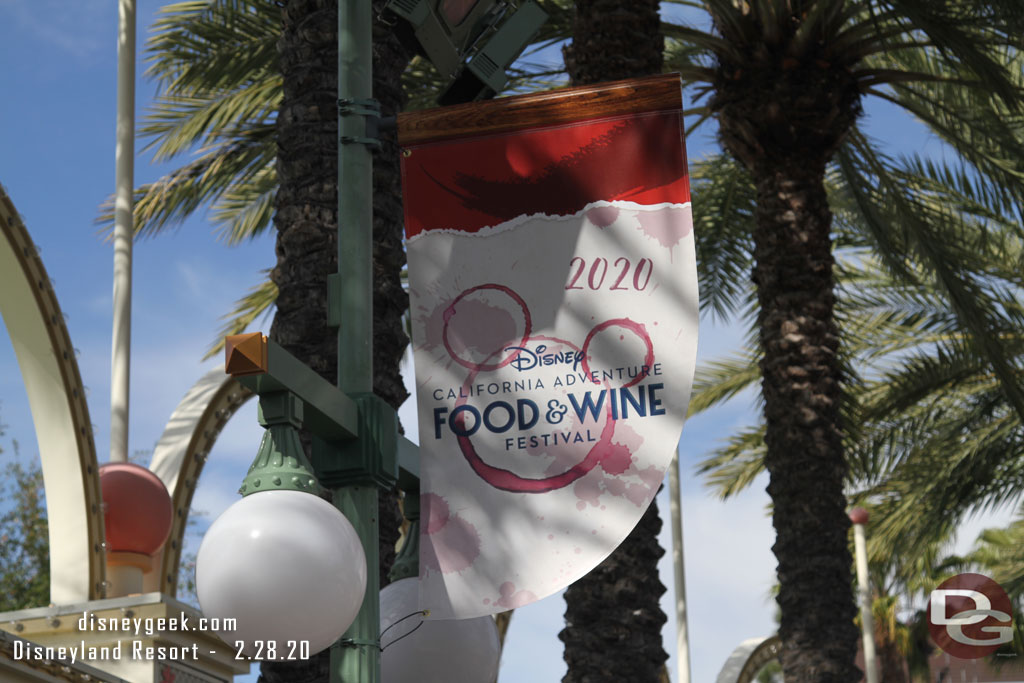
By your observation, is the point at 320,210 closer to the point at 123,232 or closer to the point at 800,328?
the point at 123,232

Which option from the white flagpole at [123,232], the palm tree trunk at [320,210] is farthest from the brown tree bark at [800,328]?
the palm tree trunk at [320,210]

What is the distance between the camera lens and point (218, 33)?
11344 millimetres

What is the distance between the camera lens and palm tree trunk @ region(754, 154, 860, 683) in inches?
389

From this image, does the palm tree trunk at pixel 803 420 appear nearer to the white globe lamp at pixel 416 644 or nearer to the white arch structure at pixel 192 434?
the white arch structure at pixel 192 434

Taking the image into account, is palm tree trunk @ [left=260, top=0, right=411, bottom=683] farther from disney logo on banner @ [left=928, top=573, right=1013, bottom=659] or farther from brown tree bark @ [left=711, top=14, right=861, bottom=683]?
disney logo on banner @ [left=928, top=573, right=1013, bottom=659]

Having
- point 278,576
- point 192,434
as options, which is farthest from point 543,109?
point 192,434

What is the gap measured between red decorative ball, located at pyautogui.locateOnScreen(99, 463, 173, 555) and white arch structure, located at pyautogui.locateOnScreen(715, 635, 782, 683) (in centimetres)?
1048

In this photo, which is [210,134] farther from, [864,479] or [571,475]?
[571,475]

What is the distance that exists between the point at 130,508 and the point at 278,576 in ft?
16.4

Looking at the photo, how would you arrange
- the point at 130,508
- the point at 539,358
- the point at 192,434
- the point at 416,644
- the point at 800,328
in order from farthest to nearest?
1. the point at 800,328
2. the point at 192,434
3. the point at 130,508
4. the point at 416,644
5. the point at 539,358

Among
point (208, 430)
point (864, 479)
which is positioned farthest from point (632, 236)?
point (864, 479)

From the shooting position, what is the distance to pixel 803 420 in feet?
33.7

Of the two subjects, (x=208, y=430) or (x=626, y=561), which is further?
(x=208, y=430)

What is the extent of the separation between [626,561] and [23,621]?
11.1 feet
